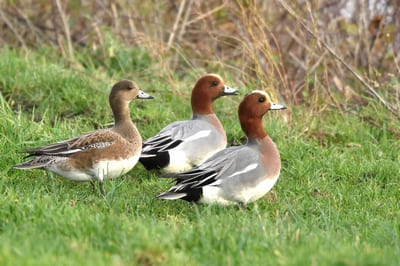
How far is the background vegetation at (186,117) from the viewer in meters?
3.95

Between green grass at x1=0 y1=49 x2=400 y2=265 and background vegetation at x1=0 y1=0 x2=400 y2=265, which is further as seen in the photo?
background vegetation at x1=0 y1=0 x2=400 y2=265

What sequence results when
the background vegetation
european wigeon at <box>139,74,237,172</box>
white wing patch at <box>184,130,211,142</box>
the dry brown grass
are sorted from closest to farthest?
the background vegetation, european wigeon at <box>139,74,237,172</box>, white wing patch at <box>184,130,211,142</box>, the dry brown grass

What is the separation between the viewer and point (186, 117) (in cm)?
785

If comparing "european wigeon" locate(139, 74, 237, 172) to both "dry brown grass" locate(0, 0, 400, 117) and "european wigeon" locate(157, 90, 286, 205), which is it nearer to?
"european wigeon" locate(157, 90, 286, 205)

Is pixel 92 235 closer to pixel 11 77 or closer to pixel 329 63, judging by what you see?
pixel 11 77

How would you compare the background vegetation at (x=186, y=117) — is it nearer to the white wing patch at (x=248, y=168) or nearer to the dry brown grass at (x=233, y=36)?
the dry brown grass at (x=233, y=36)

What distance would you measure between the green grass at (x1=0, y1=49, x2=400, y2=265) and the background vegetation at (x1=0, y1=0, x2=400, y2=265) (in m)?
0.01

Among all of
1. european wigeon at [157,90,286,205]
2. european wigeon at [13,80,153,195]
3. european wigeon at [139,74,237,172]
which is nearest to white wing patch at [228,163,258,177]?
european wigeon at [157,90,286,205]

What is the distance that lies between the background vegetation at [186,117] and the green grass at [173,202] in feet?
0.05

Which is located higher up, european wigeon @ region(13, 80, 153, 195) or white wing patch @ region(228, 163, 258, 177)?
european wigeon @ region(13, 80, 153, 195)

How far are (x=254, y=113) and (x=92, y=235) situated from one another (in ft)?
7.24

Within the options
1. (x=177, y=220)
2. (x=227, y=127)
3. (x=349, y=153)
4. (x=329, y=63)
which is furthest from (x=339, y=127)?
(x=177, y=220)

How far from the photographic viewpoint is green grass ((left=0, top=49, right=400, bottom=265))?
3820 mm

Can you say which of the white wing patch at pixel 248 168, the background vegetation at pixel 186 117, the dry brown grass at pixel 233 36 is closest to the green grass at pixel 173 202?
the background vegetation at pixel 186 117
